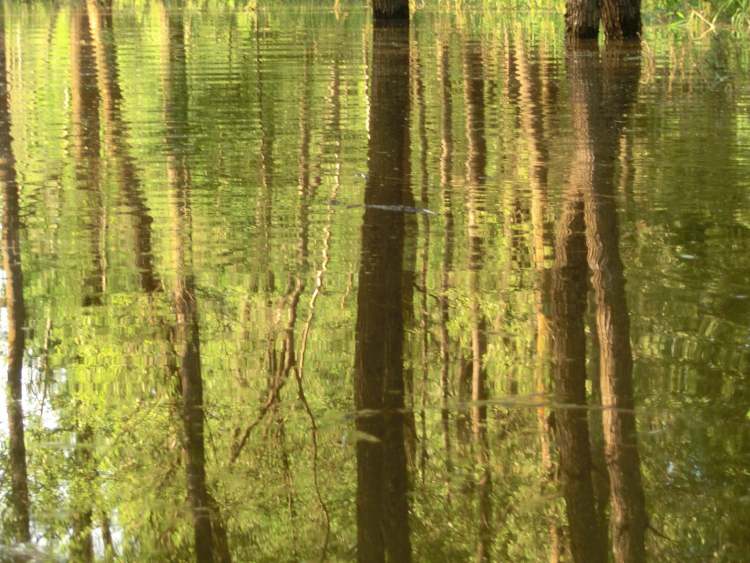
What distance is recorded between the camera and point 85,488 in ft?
12.6

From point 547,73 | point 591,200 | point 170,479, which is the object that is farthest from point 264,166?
point 547,73

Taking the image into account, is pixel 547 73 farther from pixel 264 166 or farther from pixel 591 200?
pixel 591 200

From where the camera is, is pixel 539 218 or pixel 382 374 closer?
pixel 382 374

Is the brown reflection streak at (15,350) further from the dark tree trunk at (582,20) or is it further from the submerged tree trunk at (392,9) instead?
the submerged tree trunk at (392,9)

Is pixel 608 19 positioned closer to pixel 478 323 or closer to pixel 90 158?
pixel 90 158

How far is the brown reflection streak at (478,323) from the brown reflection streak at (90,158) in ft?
5.40

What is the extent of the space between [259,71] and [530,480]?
53.9 feet

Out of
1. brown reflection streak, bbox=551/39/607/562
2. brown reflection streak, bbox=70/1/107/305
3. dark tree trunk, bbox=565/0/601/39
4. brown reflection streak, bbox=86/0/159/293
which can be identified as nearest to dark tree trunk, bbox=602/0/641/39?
dark tree trunk, bbox=565/0/601/39

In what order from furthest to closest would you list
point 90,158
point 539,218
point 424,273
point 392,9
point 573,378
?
point 392,9 → point 90,158 → point 539,218 → point 424,273 → point 573,378

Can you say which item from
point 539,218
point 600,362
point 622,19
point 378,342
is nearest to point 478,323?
point 378,342

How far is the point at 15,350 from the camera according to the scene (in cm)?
519

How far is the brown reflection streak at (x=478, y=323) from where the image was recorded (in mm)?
3725

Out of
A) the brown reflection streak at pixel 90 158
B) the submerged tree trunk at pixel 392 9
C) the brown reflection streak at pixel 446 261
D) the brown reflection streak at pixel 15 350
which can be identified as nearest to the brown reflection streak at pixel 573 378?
the brown reflection streak at pixel 446 261

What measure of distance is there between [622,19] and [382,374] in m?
20.0
